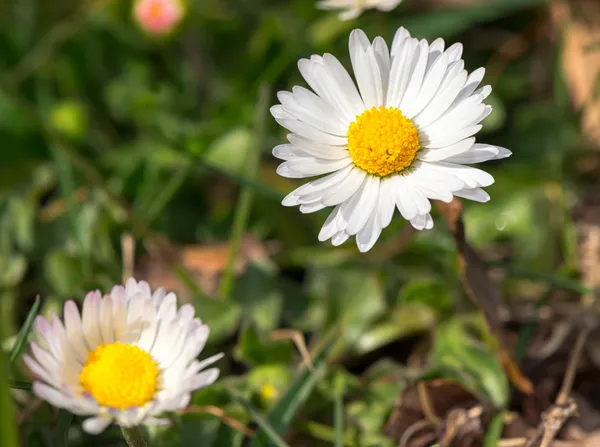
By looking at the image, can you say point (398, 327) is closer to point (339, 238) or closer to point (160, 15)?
point (339, 238)

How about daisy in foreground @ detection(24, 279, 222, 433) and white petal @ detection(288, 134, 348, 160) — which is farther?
white petal @ detection(288, 134, 348, 160)

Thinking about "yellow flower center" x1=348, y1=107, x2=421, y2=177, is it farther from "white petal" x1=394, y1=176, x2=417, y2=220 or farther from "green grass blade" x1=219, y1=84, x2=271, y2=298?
"green grass blade" x1=219, y1=84, x2=271, y2=298

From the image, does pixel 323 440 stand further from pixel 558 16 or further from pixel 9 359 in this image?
pixel 558 16

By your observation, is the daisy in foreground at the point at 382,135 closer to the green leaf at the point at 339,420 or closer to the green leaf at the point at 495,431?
the green leaf at the point at 339,420

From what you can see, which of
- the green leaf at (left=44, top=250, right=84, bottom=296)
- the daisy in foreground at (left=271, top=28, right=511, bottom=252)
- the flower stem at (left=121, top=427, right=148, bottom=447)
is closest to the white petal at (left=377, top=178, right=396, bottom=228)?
the daisy in foreground at (left=271, top=28, right=511, bottom=252)

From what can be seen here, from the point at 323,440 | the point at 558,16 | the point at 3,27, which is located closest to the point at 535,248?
the point at 323,440

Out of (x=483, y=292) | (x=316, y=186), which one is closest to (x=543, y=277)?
(x=483, y=292)
